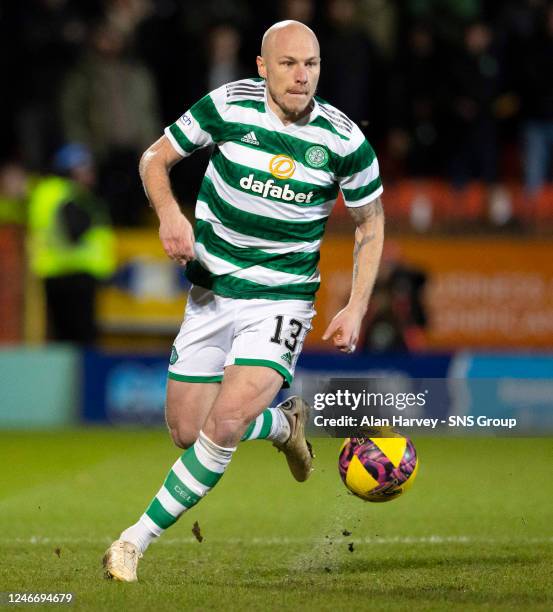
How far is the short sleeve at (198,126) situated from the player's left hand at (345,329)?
3.19ft

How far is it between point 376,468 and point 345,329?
831 millimetres

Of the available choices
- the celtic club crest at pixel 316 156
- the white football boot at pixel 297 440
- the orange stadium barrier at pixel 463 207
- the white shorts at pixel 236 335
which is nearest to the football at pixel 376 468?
the white football boot at pixel 297 440

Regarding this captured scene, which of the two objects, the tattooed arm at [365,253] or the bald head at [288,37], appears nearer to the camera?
the bald head at [288,37]

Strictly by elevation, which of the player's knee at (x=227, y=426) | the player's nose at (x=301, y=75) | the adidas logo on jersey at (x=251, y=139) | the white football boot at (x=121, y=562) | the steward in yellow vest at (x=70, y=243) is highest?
the player's nose at (x=301, y=75)

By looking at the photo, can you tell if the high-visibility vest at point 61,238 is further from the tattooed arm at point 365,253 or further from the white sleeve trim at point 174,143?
the tattooed arm at point 365,253

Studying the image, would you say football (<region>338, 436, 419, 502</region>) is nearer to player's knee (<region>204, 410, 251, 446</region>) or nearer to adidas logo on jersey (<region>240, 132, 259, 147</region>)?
player's knee (<region>204, 410, 251, 446</region>)

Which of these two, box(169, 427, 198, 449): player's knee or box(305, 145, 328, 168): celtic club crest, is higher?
box(305, 145, 328, 168): celtic club crest

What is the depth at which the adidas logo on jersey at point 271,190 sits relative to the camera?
6188 mm

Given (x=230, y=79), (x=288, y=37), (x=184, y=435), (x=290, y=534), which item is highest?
(x=288, y=37)

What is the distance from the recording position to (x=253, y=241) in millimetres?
6297

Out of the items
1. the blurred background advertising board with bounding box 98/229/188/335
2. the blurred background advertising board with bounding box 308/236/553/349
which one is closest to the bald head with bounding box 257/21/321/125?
the blurred background advertising board with bounding box 308/236/553/349

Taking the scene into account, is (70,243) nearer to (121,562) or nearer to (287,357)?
(287,357)

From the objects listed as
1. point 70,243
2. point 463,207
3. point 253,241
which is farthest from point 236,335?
point 463,207

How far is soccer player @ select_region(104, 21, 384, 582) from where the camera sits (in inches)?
236
